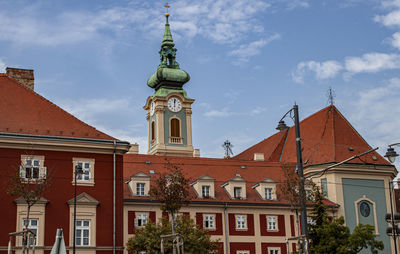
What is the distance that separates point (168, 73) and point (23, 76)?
115 ft

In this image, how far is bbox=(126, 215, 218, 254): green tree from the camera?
127 feet

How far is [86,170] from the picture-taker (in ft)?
134

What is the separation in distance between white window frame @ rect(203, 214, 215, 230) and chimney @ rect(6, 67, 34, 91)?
1727 cm

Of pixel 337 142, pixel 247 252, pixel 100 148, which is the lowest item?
pixel 247 252

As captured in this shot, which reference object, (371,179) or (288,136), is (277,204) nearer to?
(371,179)

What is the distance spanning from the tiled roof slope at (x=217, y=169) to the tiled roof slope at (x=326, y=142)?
3.90m

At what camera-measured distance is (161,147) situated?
75750 millimetres

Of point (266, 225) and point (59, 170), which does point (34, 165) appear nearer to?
point (59, 170)

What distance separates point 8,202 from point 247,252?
2132 centimetres

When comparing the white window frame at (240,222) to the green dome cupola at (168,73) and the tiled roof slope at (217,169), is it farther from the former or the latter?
the green dome cupola at (168,73)

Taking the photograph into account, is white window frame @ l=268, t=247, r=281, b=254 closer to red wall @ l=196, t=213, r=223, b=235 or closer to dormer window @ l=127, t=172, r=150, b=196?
red wall @ l=196, t=213, r=223, b=235

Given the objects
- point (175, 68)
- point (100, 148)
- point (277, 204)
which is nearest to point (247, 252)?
point (277, 204)

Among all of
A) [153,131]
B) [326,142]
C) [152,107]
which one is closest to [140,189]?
[326,142]

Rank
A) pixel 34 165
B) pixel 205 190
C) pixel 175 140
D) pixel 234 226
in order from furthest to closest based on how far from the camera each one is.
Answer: pixel 175 140
pixel 205 190
pixel 234 226
pixel 34 165
